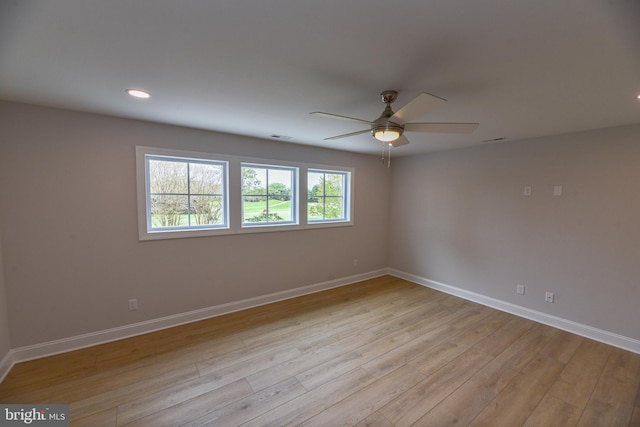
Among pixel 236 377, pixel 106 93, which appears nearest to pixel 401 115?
pixel 106 93

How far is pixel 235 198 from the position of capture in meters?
3.29

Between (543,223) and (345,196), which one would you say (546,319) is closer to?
(543,223)

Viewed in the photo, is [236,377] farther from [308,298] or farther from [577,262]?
[577,262]

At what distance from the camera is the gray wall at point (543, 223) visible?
2646 mm

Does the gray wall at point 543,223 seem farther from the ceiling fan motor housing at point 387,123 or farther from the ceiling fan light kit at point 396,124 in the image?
the ceiling fan motor housing at point 387,123

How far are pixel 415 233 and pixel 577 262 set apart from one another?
2.08 meters

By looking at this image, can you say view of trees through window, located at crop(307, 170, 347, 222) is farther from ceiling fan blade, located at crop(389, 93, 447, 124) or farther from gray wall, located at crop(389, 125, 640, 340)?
ceiling fan blade, located at crop(389, 93, 447, 124)

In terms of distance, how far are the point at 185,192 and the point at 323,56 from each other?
2.36m

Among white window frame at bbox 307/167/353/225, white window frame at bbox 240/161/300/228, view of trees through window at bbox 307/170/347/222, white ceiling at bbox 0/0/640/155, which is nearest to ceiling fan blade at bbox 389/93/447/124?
white ceiling at bbox 0/0/640/155

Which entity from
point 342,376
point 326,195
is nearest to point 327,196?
point 326,195

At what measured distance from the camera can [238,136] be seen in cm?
327

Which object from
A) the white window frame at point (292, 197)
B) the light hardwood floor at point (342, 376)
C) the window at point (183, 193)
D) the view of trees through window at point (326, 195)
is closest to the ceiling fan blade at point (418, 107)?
the light hardwood floor at point (342, 376)

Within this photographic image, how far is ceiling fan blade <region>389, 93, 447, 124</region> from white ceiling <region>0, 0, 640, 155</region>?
0.73 ft

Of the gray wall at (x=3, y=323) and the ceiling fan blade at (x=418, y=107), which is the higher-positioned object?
the ceiling fan blade at (x=418, y=107)
